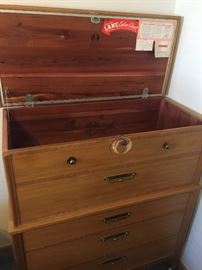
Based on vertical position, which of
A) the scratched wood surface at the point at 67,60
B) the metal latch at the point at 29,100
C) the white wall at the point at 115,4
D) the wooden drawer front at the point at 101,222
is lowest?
the wooden drawer front at the point at 101,222

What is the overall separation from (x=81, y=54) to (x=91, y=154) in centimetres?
48

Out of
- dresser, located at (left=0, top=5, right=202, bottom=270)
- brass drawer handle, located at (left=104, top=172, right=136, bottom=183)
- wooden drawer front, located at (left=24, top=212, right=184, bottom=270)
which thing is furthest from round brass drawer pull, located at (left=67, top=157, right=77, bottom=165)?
wooden drawer front, located at (left=24, top=212, right=184, bottom=270)

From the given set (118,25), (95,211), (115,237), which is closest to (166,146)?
(95,211)

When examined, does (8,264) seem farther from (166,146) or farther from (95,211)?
(166,146)

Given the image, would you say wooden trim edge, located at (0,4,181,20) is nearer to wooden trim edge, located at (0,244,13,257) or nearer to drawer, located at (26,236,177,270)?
drawer, located at (26,236,177,270)

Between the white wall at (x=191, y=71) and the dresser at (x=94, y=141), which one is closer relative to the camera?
the dresser at (x=94, y=141)

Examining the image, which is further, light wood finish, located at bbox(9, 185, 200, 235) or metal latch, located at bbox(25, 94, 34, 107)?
metal latch, located at bbox(25, 94, 34, 107)

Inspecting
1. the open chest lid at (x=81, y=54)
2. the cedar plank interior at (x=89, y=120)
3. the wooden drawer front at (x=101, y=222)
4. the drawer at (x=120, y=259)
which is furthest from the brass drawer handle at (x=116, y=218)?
the open chest lid at (x=81, y=54)

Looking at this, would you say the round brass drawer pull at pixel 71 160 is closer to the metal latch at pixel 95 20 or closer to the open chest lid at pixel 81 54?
the open chest lid at pixel 81 54

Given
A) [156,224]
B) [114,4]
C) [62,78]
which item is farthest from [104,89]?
[156,224]

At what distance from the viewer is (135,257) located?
3.77ft

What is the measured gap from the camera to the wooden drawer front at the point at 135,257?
1078 millimetres

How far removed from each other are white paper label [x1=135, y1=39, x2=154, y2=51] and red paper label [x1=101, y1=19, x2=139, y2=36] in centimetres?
6

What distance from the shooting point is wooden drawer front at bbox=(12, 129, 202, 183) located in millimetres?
722
